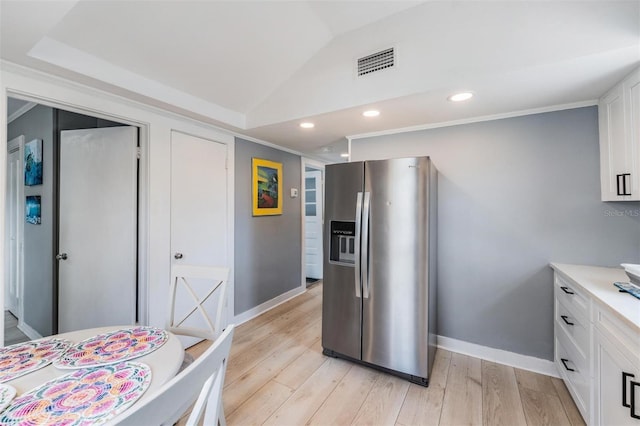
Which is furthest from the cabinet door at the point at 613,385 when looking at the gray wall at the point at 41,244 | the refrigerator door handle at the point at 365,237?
the gray wall at the point at 41,244

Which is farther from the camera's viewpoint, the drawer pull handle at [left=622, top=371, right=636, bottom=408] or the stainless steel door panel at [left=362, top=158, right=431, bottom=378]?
the stainless steel door panel at [left=362, top=158, right=431, bottom=378]

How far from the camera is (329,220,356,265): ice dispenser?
2.27 metres

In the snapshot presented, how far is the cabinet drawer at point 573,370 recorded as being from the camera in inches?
62.0

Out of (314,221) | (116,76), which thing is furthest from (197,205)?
(314,221)

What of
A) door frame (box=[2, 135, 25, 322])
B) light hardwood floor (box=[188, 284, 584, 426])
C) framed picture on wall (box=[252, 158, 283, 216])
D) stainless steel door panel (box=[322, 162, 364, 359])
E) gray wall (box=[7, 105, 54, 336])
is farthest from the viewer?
framed picture on wall (box=[252, 158, 283, 216])

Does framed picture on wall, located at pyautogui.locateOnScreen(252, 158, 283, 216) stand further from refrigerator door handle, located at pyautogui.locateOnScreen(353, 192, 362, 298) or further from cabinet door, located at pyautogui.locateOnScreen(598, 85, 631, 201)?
cabinet door, located at pyautogui.locateOnScreen(598, 85, 631, 201)

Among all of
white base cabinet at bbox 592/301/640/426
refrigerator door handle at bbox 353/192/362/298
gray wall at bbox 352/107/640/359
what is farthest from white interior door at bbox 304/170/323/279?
white base cabinet at bbox 592/301/640/426

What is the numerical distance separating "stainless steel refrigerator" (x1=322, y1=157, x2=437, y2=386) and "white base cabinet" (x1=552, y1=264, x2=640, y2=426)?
2.83 ft

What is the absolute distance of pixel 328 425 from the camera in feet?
5.41

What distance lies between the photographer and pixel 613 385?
1282 mm

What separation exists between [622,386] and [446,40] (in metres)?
2.08

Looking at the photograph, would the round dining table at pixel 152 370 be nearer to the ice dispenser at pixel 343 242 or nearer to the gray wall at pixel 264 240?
the ice dispenser at pixel 343 242

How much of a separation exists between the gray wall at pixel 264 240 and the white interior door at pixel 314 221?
0.81 metres

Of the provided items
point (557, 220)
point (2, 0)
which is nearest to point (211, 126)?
point (2, 0)
